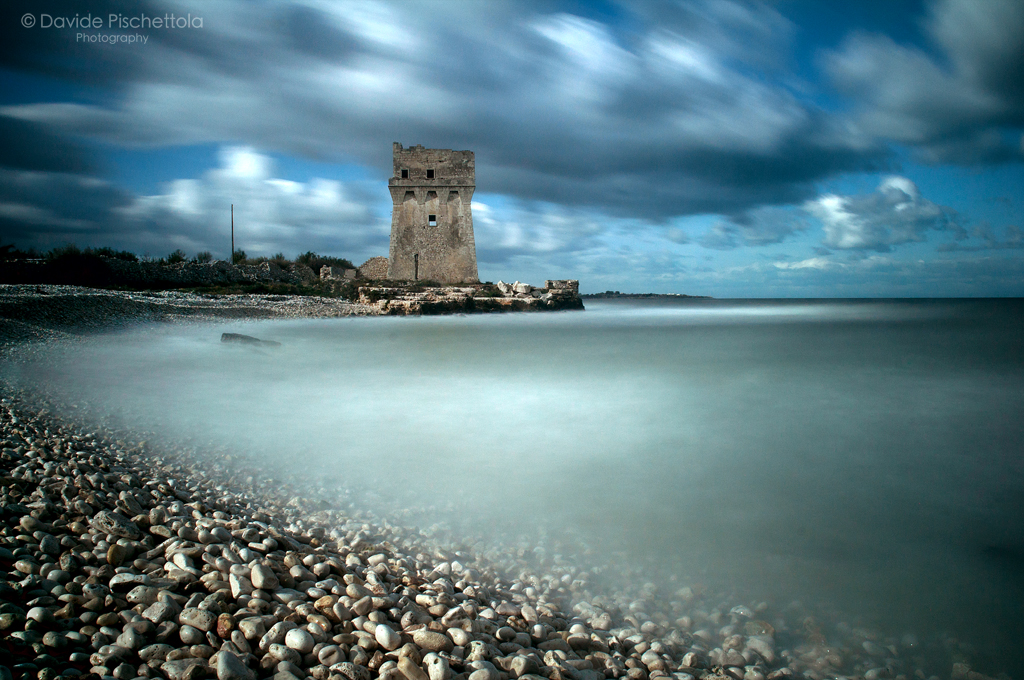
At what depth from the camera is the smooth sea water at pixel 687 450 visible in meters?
2.02

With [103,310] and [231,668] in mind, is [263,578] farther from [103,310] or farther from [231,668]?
[103,310]

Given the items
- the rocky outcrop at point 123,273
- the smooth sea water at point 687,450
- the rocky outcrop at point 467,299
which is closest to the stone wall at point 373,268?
the rocky outcrop at point 123,273

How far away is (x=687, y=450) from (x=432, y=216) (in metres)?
20.9

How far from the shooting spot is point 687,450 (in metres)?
3.49

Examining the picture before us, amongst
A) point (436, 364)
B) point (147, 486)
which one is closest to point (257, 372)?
point (436, 364)

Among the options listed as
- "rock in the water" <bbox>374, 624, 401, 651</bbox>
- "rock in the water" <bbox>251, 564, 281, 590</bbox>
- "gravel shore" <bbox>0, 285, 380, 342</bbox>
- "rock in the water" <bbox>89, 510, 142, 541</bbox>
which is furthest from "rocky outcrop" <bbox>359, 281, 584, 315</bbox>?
"rock in the water" <bbox>374, 624, 401, 651</bbox>

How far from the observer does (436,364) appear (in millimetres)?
7035

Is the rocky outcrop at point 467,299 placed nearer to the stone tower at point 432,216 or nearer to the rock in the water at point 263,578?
the stone tower at point 432,216

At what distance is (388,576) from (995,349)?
13.1m

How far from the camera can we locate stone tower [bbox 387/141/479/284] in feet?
73.6

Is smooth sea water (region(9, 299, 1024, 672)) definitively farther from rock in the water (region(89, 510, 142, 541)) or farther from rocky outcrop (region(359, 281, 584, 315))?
rocky outcrop (region(359, 281, 584, 315))

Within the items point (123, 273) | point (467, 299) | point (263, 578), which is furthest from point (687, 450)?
point (123, 273)

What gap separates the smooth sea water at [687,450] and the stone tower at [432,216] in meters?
15.6

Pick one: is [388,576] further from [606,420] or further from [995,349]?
[995,349]
